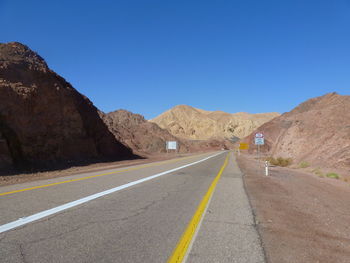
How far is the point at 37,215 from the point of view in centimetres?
559

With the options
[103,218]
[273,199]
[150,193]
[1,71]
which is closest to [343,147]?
[273,199]

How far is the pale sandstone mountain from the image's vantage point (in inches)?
5656

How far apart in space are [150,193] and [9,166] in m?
15.7

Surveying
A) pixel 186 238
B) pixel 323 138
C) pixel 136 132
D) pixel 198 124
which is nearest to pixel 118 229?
pixel 186 238

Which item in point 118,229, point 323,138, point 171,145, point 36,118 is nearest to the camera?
point 118,229

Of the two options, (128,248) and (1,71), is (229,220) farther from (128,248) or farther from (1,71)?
(1,71)

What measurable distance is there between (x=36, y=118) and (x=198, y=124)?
126536mm

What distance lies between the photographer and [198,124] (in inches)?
5906

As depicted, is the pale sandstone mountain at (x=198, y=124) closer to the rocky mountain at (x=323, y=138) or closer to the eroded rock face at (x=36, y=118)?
the rocky mountain at (x=323, y=138)

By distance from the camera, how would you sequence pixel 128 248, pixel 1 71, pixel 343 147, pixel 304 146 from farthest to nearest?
pixel 304 146
pixel 1 71
pixel 343 147
pixel 128 248

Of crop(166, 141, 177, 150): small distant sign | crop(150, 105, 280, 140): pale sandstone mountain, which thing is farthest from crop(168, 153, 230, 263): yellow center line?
crop(150, 105, 280, 140): pale sandstone mountain

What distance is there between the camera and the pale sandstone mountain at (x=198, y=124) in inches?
5656

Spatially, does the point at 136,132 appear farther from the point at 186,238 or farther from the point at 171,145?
the point at 186,238

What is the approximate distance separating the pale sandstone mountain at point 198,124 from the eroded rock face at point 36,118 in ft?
356
